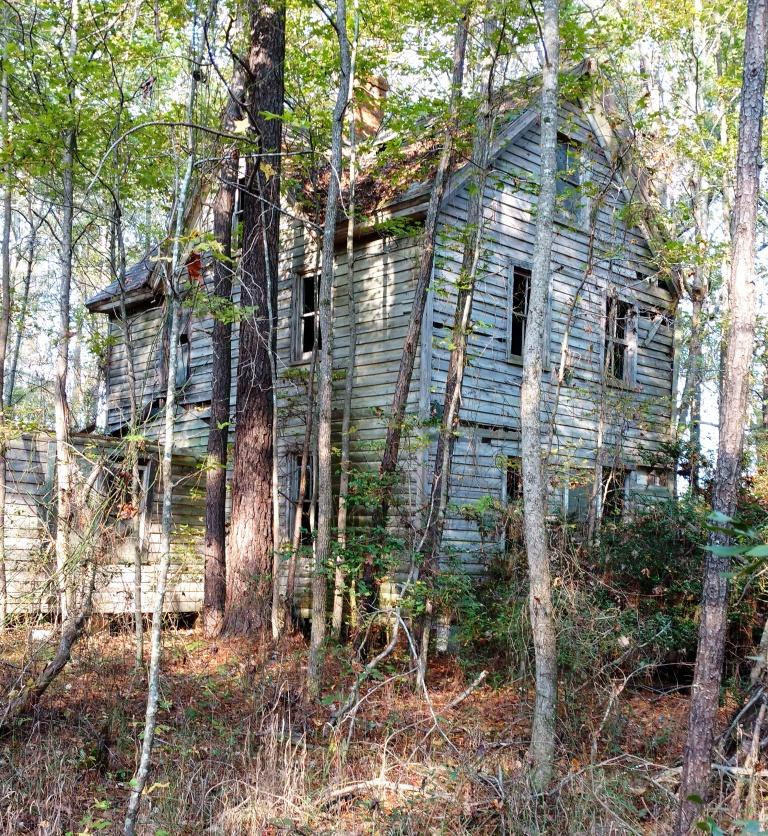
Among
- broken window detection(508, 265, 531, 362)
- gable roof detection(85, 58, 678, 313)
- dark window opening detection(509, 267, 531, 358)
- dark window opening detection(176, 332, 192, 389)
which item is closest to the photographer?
gable roof detection(85, 58, 678, 313)

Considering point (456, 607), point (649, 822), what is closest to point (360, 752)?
point (649, 822)

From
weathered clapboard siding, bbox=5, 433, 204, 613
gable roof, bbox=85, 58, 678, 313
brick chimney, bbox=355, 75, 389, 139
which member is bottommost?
weathered clapboard siding, bbox=5, 433, 204, 613

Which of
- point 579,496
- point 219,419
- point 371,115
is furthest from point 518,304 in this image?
point 219,419

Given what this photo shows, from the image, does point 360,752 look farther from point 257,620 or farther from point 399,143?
point 399,143

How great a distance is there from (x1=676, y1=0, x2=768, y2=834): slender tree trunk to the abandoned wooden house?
4.99m

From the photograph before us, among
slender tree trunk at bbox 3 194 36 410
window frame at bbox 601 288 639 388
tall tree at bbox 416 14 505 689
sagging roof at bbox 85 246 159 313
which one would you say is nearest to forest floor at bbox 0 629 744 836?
tall tree at bbox 416 14 505 689

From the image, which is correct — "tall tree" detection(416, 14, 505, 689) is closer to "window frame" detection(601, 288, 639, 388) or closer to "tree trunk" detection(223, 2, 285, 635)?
"tree trunk" detection(223, 2, 285, 635)

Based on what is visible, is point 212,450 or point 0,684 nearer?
point 0,684

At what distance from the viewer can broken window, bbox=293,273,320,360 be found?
1430cm

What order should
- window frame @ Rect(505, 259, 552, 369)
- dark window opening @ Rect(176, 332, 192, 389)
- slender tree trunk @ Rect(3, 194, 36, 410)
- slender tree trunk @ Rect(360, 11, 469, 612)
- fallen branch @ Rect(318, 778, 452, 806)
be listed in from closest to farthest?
fallen branch @ Rect(318, 778, 452, 806) → slender tree trunk @ Rect(360, 11, 469, 612) → slender tree trunk @ Rect(3, 194, 36, 410) → window frame @ Rect(505, 259, 552, 369) → dark window opening @ Rect(176, 332, 192, 389)

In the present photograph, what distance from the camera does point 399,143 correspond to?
37.2 feet

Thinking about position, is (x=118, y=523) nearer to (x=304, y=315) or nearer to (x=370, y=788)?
(x=304, y=315)

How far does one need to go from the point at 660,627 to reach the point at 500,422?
15.0 ft

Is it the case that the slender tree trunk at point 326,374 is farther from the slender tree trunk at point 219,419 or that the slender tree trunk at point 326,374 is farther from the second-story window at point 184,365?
the second-story window at point 184,365
